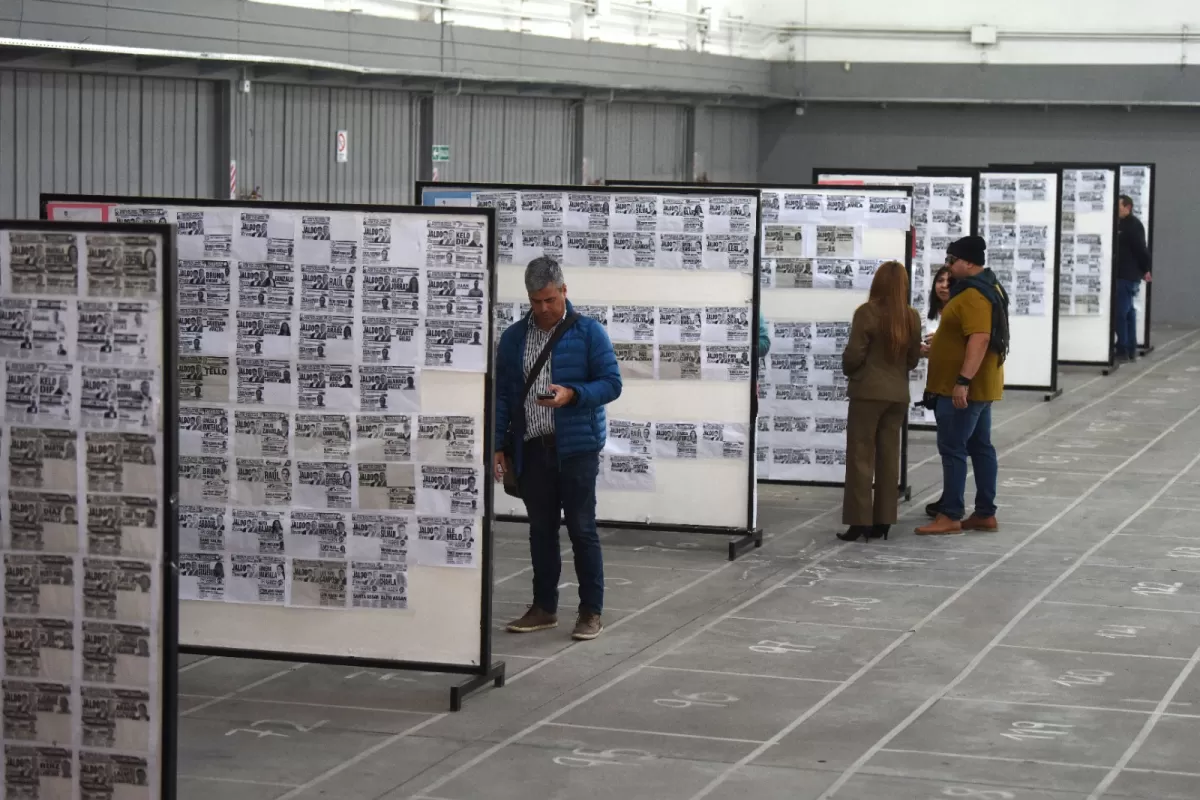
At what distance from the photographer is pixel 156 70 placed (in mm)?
15742

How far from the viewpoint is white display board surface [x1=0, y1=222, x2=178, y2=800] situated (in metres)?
6.20

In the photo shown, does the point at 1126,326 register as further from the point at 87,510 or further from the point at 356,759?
the point at 87,510

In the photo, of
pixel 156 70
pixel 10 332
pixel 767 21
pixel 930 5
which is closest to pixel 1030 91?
pixel 930 5

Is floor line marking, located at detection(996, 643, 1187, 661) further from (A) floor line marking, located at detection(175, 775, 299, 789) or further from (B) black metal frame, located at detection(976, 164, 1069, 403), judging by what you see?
(B) black metal frame, located at detection(976, 164, 1069, 403)

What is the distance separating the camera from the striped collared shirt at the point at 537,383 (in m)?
9.23

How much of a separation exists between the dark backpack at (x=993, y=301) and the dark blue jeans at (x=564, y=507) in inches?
147

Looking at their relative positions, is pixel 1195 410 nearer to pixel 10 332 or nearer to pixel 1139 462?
pixel 1139 462

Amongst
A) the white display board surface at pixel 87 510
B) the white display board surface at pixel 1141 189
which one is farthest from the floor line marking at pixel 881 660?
the white display board surface at pixel 1141 189

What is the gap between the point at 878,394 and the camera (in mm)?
11992

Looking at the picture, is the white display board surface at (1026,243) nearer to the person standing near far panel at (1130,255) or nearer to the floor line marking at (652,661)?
the person standing near far panel at (1130,255)

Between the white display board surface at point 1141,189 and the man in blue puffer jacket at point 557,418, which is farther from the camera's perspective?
the white display board surface at point 1141,189

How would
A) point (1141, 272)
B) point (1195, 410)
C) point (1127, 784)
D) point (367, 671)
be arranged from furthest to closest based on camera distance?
point (1141, 272)
point (1195, 410)
point (367, 671)
point (1127, 784)

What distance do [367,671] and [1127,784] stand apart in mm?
3557

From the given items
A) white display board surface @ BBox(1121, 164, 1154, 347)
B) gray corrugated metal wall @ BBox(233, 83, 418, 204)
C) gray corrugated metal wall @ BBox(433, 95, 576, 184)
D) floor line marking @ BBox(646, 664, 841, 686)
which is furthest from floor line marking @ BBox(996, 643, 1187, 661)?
white display board surface @ BBox(1121, 164, 1154, 347)
